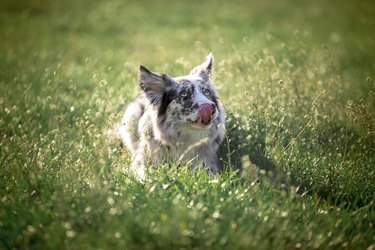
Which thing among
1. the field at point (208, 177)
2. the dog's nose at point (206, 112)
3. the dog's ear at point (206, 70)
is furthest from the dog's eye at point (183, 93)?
the field at point (208, 177)

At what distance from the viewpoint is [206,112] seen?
5.46 meters

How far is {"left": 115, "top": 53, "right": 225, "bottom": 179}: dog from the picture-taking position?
5.59m

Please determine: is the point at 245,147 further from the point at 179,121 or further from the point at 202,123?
the point at 179,121

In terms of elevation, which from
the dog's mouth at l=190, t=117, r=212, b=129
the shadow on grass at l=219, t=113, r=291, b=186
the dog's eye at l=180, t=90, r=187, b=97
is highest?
the dog's eye at l=180, t=90, r=187, b=97

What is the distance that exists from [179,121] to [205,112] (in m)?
0.38

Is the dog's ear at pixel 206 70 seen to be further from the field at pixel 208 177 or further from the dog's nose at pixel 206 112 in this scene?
the dog's nose at pixel 206 112

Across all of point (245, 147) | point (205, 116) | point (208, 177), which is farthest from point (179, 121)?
point (208, 177)

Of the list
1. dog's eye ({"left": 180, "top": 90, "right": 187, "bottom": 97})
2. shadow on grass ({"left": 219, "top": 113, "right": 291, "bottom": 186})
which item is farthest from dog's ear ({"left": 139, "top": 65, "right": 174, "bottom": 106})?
shadow on grass ({"left": 219, "top": 113, "right": 291, "bottom": 186})

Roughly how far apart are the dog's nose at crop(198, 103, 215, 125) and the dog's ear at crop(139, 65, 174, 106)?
0.56m

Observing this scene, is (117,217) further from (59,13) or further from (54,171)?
(59,13)

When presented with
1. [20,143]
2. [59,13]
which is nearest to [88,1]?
[59,13]

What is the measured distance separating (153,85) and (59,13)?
1323 centimetres

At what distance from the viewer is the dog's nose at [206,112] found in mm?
5457

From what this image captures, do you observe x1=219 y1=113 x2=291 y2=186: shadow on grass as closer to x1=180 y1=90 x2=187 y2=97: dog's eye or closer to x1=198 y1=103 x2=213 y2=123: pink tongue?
x1=198 y1=103 x2=213 y2=123: pink tongue
